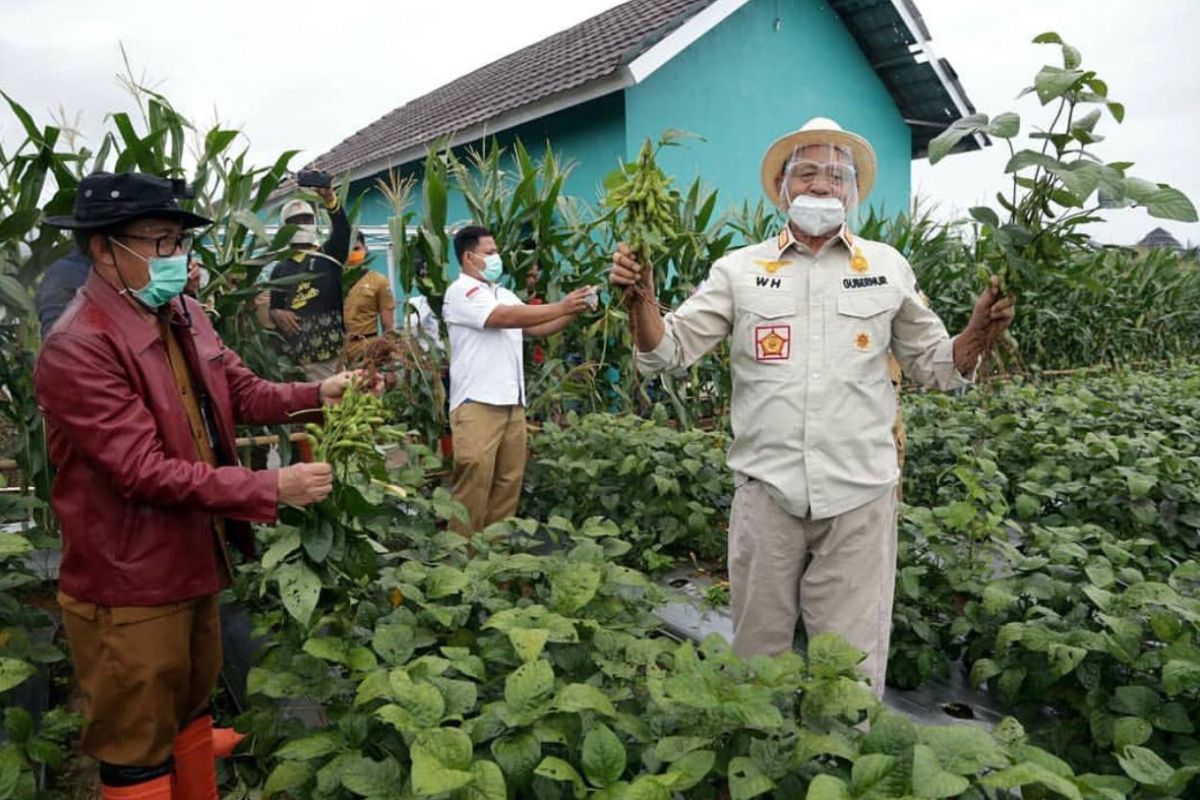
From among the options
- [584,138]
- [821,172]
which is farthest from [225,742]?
[584,138]

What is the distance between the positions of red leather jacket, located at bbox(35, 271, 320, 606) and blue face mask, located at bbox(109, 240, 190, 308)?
47 mm

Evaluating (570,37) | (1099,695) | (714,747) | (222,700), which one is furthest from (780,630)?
(570,37)

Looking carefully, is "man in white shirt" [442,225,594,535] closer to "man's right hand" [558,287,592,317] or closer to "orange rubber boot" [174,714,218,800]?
"man's right hand" [558,287,592,317]

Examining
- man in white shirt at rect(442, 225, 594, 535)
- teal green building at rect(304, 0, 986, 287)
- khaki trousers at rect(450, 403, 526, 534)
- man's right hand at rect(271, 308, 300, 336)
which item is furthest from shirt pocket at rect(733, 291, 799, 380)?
teal green building at rect(304, 0, 986, 287)

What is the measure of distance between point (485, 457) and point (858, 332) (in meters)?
2.33

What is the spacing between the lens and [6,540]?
230 cm

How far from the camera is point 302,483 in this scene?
1.99 meters

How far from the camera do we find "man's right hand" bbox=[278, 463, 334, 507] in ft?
6.53

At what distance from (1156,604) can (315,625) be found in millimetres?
2204

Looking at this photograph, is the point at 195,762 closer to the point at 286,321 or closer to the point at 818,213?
the point at 818,213

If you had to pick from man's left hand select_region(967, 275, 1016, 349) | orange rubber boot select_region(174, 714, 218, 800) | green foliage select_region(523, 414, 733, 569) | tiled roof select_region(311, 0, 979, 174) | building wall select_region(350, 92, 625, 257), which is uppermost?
tiled roof select_region(311, 0, 979, 174)

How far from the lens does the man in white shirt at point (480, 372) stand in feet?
14.0

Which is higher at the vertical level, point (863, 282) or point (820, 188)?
point (820, 188)

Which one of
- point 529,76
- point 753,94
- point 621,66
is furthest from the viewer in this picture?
point 529,76
